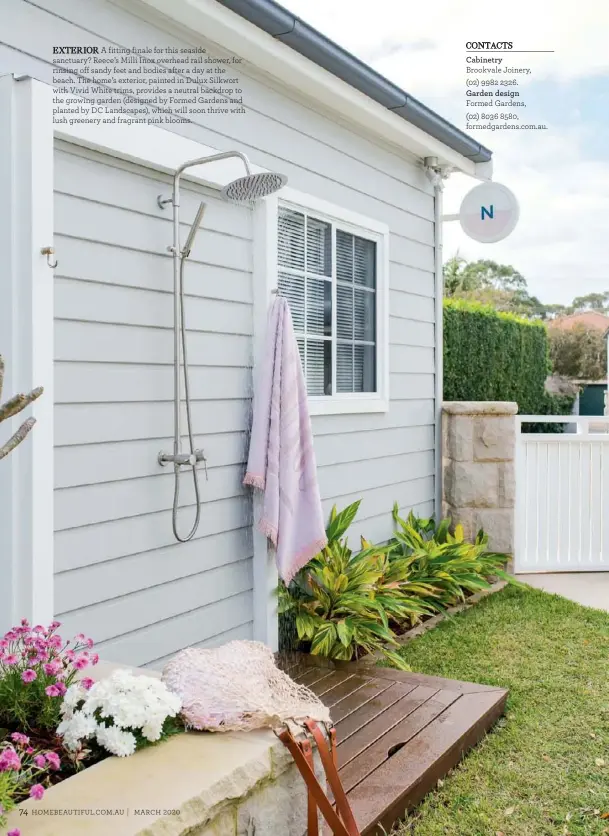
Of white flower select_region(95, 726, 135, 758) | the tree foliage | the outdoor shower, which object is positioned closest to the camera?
white flower select_region(95, 726, 135, 758)

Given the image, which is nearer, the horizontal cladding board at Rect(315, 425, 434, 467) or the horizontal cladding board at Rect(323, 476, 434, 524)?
the horizontal cladding board at Rect(315, 425, 434, 467)

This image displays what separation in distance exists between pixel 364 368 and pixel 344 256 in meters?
0.72

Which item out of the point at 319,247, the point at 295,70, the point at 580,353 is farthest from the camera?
the point at 580,353

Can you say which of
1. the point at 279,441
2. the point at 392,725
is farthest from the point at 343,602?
the point at 392,725

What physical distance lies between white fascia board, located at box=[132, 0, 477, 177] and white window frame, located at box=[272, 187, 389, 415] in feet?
1.76

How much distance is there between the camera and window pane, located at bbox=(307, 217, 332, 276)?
4508 millimetres

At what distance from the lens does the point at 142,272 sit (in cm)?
312

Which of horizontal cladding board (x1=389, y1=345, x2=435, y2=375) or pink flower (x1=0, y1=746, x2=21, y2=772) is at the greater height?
horizontal cladding board (x1=389, y1=345, x2=435, y2=375)

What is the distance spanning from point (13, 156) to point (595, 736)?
9.47 feet

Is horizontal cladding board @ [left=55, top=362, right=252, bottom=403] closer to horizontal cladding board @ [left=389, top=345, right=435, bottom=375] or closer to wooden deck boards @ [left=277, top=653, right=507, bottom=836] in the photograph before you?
wooden deck boards @ [left=277, top=653, right=507, bottom=836]

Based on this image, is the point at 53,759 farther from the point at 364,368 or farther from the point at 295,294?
the point at 364,368

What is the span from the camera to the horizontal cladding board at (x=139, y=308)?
2814 mm

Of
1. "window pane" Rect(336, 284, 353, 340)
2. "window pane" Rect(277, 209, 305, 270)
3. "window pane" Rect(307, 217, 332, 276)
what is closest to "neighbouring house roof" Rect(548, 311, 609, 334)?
"window pane" Rect(336, 284, 353, 340)

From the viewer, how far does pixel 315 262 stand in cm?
457
